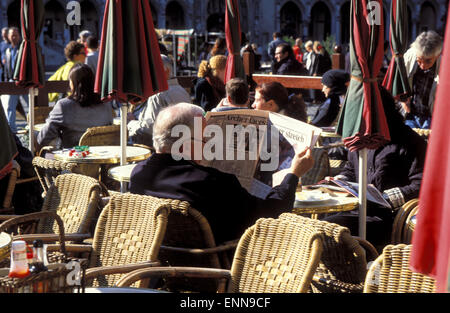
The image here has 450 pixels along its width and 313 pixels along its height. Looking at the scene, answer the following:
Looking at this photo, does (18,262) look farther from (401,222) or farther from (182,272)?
(401,222)

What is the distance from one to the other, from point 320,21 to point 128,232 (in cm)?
4302

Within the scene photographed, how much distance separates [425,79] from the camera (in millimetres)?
6078

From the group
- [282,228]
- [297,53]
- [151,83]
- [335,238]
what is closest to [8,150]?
[282,228]

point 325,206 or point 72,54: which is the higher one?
point 72,54

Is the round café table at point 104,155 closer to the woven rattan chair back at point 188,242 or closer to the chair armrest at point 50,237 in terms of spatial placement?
the chair armrest at point 50,237

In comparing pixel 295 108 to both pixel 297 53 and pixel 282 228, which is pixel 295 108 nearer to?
pixel 282 228

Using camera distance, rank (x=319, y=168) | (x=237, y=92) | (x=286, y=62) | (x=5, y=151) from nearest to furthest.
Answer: (x=5, y=151), (x=319, y=168), (x=237, y=92), (x=286, y=62)

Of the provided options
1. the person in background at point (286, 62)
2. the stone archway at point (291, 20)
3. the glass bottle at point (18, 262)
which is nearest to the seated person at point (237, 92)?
the glass bottle at point (18, 262)

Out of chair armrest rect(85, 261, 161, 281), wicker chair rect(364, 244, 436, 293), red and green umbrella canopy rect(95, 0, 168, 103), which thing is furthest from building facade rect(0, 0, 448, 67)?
wicker chair rect(364, 244, 436, 293)

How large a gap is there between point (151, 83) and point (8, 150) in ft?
5.38

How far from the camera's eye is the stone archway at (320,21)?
44.1m

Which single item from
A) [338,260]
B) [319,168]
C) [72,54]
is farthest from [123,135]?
[72,54]

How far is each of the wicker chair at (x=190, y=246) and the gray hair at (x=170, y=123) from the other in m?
0.29

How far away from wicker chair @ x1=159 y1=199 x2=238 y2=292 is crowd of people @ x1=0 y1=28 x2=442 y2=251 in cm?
8
